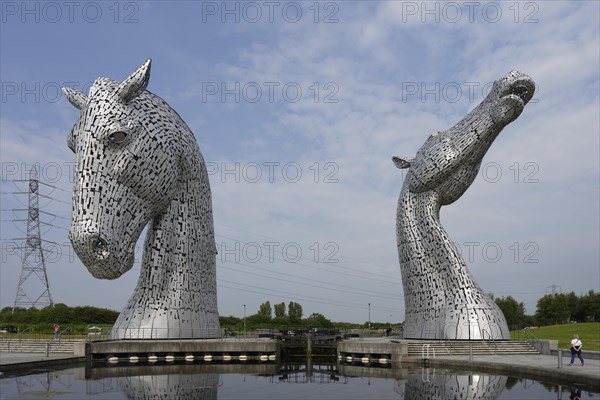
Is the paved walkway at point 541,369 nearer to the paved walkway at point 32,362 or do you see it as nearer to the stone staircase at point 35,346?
the paved walkway at point 32,362

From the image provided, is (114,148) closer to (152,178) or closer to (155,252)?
(152,178)

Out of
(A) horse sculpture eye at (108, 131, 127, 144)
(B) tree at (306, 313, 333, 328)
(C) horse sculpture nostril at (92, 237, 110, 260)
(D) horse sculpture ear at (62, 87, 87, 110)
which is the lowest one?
(B) tree at (306, 313, 333, 328)

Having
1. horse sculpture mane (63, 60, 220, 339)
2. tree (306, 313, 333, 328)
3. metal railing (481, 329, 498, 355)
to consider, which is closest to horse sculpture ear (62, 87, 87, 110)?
horse sculpture mane (63, 60, 220, 339)

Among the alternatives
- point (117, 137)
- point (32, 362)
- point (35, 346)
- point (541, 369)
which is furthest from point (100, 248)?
point (541, 369)

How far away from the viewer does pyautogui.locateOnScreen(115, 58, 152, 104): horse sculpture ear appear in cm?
1855

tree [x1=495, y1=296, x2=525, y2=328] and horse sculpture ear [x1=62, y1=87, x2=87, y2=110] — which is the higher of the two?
horse sculpture ear [x1=62, y1=87, x2=87, y2=110]

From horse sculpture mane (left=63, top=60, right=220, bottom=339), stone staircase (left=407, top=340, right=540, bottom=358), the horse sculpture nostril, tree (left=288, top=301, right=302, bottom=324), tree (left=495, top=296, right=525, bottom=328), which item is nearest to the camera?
the horse sculpture nostril

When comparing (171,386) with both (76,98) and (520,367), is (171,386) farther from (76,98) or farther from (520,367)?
(76,98)

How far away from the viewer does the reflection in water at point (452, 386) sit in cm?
1129

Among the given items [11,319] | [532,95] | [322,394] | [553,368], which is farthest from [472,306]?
[11,319]

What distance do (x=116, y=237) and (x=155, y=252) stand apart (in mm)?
2212

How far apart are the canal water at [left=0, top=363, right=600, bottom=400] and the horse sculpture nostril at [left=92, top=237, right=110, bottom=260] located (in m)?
3.20

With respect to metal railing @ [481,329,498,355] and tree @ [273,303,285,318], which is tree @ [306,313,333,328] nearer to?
tree @ [273,303,285,318]

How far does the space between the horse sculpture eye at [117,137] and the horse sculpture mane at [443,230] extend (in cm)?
1080
